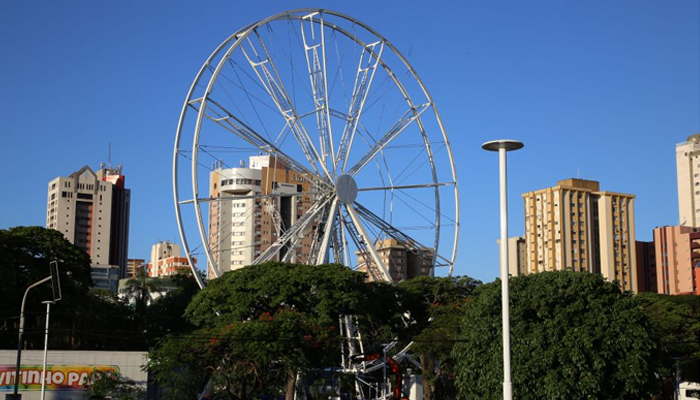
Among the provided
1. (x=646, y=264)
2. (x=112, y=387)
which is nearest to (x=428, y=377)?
(x=112, y=387)

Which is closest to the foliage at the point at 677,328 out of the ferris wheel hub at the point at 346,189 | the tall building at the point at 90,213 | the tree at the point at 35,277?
the ferris wheel hub at the point at 346,189

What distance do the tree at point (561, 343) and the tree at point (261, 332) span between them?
30.7 ft

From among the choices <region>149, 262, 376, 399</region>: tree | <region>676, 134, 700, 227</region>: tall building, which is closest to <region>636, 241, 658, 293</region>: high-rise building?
<region>676, 134, 700, 227</region>: tall building

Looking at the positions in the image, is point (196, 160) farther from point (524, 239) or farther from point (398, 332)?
point (524, 239)

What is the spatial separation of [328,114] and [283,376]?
1659 centimetres

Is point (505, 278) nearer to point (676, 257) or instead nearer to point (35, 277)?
point (35, 277)

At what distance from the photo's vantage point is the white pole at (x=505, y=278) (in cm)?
2006

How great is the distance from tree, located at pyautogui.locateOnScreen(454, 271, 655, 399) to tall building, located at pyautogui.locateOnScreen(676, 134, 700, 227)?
12210cm

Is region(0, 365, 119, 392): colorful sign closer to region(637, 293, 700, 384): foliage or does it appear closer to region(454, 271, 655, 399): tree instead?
region(454, 271, 655, 399): tree

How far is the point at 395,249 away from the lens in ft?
525

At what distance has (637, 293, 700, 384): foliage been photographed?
5634 cm

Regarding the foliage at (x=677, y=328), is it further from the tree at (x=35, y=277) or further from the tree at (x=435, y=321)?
the tree at (x=35, y=277)

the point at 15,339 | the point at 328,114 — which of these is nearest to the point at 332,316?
the point at 328,114

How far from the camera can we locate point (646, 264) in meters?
140
